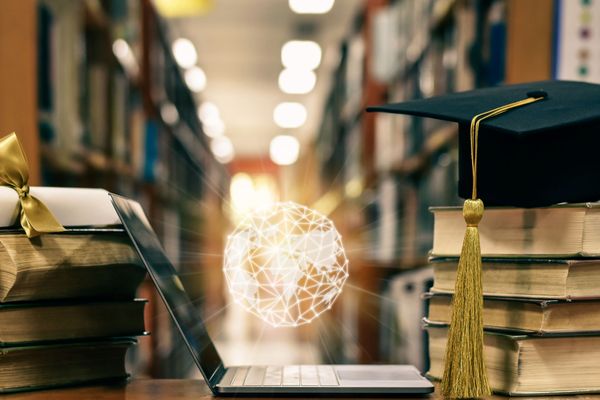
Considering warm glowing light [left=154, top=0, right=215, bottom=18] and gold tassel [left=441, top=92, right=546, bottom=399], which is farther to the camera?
warm glowing light [left=154, top=0, right=215, bottom=18]

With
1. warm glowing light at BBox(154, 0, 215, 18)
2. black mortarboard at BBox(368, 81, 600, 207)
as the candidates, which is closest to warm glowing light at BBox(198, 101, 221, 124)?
warm glowing light at BBox(154, 0, 215, 18)

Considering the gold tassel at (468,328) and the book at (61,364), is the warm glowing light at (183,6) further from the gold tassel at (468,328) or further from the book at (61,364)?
the gold tassel at (468,328)

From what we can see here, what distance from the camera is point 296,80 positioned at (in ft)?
23.9

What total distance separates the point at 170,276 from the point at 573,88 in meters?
0.60

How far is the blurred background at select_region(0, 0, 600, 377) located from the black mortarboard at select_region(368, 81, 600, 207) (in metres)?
0.28

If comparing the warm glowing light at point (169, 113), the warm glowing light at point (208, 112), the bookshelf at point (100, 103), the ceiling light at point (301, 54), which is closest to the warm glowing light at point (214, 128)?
the warm glowing light at point (208, 112)

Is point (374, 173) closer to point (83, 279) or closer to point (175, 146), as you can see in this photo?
point (175, 146)

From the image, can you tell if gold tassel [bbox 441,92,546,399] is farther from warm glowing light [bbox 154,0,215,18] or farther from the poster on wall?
warm glowing light [bbox 154,0,215,18]

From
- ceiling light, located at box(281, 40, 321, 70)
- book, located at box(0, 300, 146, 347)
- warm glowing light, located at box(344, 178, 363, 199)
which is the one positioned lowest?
book, located at box(0, 300, 146, 347)

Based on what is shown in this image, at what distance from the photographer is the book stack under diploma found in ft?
2.32

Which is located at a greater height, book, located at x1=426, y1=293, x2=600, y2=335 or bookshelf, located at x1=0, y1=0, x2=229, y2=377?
bookshelf, located at x1=0, y1=0, x2=229, y2=377

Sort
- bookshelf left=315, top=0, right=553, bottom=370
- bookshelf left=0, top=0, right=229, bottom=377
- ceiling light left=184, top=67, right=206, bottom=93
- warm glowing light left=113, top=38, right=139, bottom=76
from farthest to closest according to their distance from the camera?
ceiling light left=184, top=67, right=206, bottom=93, warm glowing light left=113, top=38, right=139, bottom=76, bookshelf left=315, top=0, right=553, bottom=370, bookshelf left=0, top=0, right=229, bottom=377

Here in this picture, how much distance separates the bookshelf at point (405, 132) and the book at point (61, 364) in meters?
0.99

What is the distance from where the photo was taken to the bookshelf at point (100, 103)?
1.53 m
